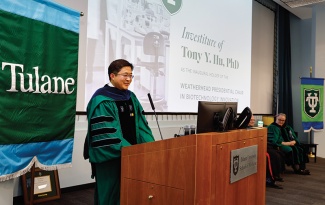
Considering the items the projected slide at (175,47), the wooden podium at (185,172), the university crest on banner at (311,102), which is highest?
the projected slide at (175,47)

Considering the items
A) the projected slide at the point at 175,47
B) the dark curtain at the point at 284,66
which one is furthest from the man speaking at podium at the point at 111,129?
the dark curtain at the point at 284,66

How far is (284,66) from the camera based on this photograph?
24.8 ft

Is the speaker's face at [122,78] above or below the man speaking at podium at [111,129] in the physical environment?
above

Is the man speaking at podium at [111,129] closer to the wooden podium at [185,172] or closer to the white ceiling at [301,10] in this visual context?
the wooden podium at [185,172]

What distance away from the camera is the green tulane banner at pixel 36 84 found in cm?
207

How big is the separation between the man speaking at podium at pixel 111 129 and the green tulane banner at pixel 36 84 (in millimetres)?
509

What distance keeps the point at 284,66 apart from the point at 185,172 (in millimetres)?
6879

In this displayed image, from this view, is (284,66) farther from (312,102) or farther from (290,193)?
(290,193)

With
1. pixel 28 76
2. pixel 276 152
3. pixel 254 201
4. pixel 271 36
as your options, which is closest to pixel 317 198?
pixel 276 152

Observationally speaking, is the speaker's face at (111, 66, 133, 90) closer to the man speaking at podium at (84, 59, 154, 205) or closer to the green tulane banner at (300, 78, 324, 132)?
the man speaking at podium at (84, 59, 154, 205)

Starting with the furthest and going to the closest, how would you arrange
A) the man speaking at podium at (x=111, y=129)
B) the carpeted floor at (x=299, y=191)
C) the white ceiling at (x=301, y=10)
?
1. the white ceiling at (x=301, y=10)
2. the carpeted floor at (x=299, y=191)
3. the man speaking at podium at (x=111, y=129)

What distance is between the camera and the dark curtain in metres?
7.49

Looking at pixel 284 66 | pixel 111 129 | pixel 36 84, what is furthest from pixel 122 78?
pixel 284 66

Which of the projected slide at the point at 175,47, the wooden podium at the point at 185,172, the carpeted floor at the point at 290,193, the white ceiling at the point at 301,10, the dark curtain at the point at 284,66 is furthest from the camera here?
the dark curtain at the point at 284,66
